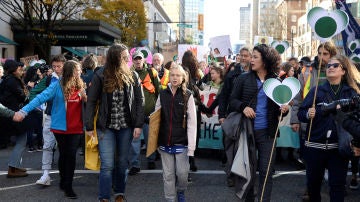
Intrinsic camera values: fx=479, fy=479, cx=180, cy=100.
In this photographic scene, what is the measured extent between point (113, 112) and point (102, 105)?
0.48 ft

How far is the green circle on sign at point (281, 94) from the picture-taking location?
4.85 metres

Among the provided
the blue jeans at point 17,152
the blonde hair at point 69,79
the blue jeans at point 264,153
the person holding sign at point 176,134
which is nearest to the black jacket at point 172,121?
the person holding sign at point 176,134

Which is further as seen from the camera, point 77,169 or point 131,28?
point 131,28

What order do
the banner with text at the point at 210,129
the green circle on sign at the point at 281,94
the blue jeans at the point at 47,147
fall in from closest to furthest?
the green circle on sign at the point at 281,94 → the blue jeans at the point at 47,147 → the banner with text at the point at 210,129

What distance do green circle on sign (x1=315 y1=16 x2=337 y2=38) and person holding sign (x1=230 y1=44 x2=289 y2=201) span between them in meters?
0.62

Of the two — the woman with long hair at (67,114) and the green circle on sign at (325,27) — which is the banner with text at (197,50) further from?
the green circle on sign at (325,27)

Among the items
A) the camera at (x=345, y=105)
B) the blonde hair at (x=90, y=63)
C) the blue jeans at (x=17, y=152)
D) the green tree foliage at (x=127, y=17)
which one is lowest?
the blue jeans at (x=17, y=152)

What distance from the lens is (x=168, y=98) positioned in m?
5.45

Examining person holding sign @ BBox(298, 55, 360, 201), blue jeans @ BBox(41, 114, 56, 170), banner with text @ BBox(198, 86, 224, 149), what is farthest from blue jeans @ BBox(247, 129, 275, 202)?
banner with text @ BBox(198, 86, 224, 149)

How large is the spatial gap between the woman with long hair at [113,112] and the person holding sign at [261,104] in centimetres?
121

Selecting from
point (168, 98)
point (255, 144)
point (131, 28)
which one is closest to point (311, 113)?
point (255, 144)

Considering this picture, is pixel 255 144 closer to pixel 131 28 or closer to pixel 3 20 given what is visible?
pixel 3 20

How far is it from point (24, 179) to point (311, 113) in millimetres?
4519

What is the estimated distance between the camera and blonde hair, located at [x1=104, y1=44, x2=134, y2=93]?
5.44 metres
